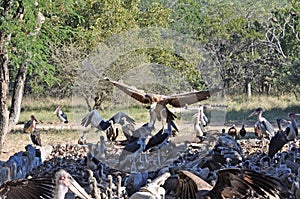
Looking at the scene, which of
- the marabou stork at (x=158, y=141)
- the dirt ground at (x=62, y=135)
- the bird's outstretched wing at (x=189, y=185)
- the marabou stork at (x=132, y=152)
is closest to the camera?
→ the bird's outstretched wing at (x=189, y=185)

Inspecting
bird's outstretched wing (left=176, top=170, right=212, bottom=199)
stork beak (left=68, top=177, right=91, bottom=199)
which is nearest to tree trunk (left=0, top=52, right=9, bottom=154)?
bird's outstretched wing (left=176, top=170, right=212, bottom=199)

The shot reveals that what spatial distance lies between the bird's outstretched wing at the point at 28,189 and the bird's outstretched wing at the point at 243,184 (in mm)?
1431

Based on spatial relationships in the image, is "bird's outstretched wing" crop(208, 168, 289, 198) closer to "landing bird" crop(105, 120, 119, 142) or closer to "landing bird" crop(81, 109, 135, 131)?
"landing bird" crop(105, 120, 119, 142)

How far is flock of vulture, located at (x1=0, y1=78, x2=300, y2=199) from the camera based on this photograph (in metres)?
5.80

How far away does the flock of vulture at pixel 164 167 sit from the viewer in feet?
19.0

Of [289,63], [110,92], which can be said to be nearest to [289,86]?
[289,63]

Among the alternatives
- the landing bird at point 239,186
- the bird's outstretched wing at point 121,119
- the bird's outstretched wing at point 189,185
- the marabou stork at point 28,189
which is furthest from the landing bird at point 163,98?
the marabou stork at point 28,189

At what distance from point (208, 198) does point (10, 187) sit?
1685mm

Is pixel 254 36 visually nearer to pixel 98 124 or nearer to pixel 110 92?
pixel 110 92

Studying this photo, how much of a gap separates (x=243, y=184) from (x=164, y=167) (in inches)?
129

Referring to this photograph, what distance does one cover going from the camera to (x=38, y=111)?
82.9ft

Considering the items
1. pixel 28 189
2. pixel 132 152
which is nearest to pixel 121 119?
pixel 132 152

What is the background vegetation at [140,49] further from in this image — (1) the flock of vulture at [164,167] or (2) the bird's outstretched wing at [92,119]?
(1) the flock of vulture at [164,167]

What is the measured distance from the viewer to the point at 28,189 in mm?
5793
